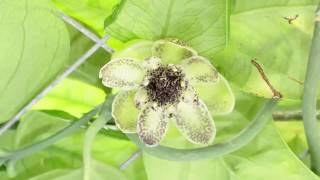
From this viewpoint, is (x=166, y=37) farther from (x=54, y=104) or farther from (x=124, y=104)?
(x=54, y=104)

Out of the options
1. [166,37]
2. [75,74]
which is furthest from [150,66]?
[75,74]

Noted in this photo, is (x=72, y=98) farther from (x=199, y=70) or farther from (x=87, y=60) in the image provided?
(x=199, y=70)

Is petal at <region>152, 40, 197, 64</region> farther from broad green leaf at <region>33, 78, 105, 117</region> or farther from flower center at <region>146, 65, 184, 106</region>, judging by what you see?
broad green leaf at <region>33, 78, 105, 117</region>

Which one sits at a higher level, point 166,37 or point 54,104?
point 166,37

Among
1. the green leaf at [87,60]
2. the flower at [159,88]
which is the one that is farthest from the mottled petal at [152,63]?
the green leaf at [87,60]

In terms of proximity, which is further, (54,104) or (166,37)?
(54,104)

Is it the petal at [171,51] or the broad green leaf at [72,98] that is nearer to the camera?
the petal at [171,51]

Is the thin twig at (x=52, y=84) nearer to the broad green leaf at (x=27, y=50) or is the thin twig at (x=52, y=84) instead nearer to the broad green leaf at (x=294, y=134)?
the broad green leaf at (x=27, y=50)
